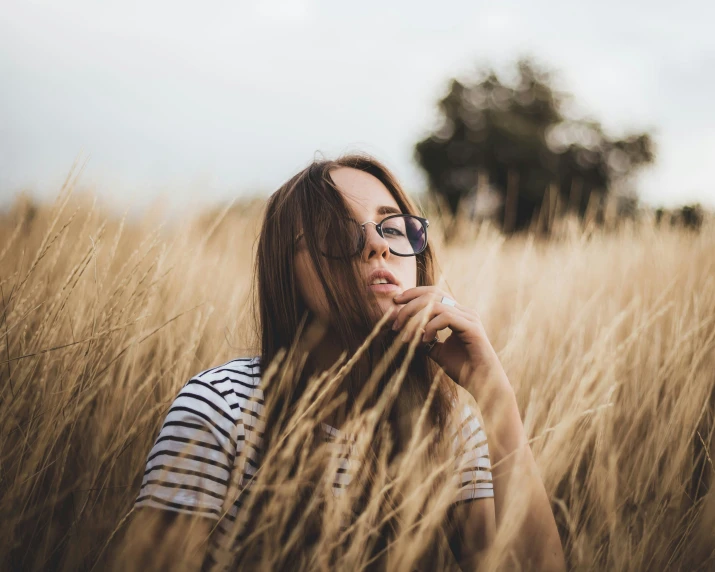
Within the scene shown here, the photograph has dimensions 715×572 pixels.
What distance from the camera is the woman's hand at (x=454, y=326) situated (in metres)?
1.33

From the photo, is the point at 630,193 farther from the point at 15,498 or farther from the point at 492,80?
the point at 15,498

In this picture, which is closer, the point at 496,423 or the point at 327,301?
the point at 496,423

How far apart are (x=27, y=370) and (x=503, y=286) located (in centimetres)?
306

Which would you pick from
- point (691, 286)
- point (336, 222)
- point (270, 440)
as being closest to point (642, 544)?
point (270, 440)

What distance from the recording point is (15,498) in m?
1.06

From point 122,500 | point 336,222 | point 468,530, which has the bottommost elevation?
point 122,500

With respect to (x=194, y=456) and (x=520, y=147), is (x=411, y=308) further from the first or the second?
(x=520, y=147)

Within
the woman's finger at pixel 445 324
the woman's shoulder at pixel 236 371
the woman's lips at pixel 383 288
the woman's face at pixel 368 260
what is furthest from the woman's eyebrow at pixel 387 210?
the woman's shoulder at pixel 236 371

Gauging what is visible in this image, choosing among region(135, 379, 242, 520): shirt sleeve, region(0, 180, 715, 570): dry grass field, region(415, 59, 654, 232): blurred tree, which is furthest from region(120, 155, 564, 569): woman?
region(415, 59, 654, 232): blurred tree

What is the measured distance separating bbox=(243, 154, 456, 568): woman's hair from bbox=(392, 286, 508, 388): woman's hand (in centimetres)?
10

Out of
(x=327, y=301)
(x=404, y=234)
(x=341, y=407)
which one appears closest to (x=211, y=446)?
(x=341, y=407)

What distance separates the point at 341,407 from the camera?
1.36 metres

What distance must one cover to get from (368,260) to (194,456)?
0.70 metres

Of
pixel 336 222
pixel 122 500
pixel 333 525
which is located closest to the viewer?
pixel 333 525
